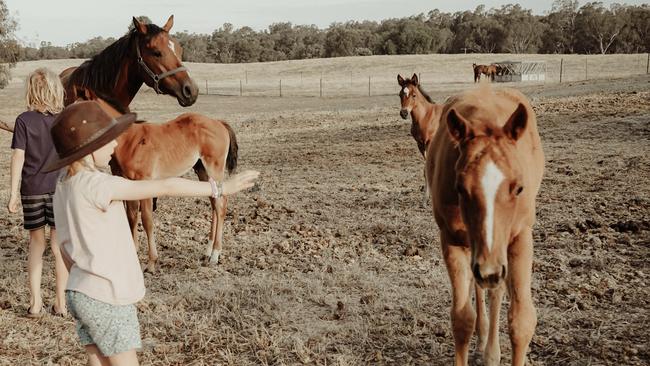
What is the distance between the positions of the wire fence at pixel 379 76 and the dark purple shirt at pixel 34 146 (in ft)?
102

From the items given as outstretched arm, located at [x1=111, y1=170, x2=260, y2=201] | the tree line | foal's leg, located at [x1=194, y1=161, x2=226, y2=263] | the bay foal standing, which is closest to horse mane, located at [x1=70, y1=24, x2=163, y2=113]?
foal's leg, located at [x1=194, y1=161, x2=226, y2=263]

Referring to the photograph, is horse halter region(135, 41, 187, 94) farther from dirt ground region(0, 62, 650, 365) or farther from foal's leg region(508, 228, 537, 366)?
foal's leg region(508, 228, 537, 366)

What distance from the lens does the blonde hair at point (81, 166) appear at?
2.64 m

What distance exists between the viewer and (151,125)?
21.3 ft

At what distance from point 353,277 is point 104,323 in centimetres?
314

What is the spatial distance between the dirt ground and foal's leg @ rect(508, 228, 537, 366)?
0.67m

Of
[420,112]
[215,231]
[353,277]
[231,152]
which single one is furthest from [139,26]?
[420,112]

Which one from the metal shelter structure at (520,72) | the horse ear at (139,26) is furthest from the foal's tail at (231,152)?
the metal shelter structure at (520,72)

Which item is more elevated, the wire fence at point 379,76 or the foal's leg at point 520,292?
the wire fence at point 379,76

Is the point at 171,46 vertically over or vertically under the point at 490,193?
over

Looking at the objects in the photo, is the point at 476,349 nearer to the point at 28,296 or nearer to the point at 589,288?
the point at 589,288

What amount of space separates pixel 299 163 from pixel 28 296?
7.28m

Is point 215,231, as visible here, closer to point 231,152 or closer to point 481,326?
point 231,152

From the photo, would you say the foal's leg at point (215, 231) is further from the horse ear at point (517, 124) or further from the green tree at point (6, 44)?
the green tree at point (6, 44)
